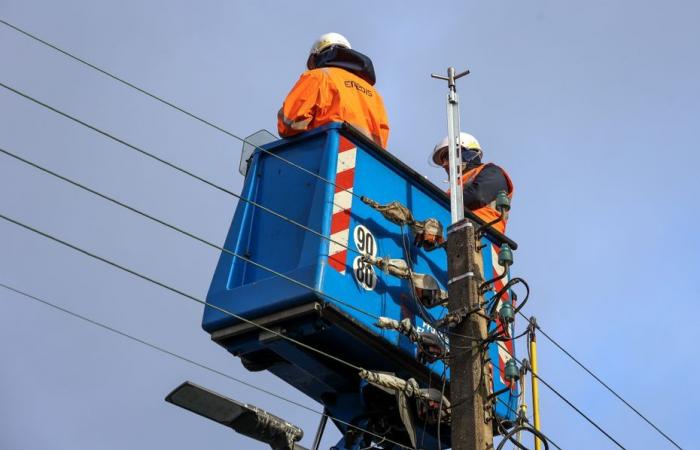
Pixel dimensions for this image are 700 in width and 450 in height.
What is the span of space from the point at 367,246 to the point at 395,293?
419 mm

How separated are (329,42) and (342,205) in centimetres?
219

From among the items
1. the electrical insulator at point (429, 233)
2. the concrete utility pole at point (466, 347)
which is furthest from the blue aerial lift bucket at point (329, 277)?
the concrete utility pole at point (466, 347)

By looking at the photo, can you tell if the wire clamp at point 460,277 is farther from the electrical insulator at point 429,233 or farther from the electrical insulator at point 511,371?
the electrical insulator at point 429,233

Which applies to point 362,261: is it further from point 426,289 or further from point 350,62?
point 350,62

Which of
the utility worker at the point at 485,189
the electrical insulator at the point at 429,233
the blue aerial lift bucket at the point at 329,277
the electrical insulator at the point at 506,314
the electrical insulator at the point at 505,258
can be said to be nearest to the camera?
the electrical insulator at the point at 506,314

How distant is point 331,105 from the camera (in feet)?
34.9

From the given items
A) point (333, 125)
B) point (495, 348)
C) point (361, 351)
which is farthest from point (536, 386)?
point (333, 125)

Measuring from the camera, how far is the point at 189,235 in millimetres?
8430

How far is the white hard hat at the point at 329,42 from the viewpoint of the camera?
11531 millimetres

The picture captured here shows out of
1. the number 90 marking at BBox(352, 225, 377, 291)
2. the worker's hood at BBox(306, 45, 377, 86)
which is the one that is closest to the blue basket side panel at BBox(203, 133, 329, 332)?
the number 90 marking at BBox(352, 225, 377, 291)

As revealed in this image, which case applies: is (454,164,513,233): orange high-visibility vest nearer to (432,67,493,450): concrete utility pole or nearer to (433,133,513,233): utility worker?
(433,133,513,233): utility worker

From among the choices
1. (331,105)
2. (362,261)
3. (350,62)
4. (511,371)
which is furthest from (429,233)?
(350,62)

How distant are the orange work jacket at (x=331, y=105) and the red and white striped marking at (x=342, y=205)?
42 centimetres

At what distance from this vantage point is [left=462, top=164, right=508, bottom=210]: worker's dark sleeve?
38.0ft
